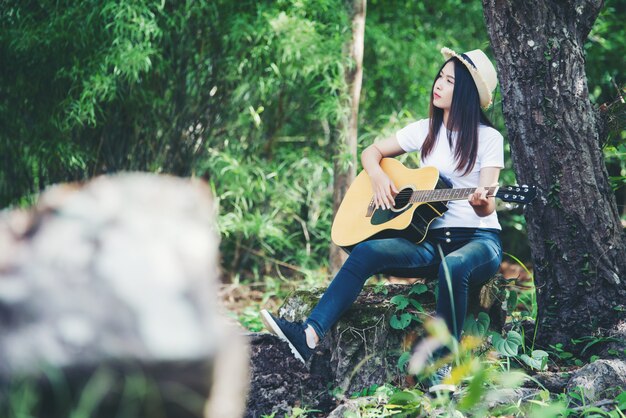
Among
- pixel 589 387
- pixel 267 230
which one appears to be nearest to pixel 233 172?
pixel 267 230

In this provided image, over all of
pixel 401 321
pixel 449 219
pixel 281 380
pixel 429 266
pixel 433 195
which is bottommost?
pixel 281 380

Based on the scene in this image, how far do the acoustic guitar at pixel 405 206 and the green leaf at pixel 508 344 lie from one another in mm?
475

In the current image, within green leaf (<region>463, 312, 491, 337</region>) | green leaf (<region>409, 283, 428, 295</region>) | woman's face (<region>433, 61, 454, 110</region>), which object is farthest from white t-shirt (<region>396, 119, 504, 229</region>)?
green leaf (<region>463, 312, 491, 337</region>)

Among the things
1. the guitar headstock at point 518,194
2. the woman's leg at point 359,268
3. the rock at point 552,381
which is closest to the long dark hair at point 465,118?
the guitar headstock at point 518,194

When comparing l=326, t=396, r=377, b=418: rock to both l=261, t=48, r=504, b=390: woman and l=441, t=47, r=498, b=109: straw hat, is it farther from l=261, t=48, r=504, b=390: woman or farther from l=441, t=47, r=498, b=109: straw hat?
l=441, t=47, r=498, b=109: straw hat

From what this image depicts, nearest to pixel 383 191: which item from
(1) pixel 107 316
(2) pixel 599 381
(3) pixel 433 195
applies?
(3) pixel 433 195

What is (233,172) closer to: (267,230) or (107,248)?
(267,230)

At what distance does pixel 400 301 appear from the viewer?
285cm

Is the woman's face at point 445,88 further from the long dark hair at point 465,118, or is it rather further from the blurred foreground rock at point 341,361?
the blurred foreground rock at point 341,361

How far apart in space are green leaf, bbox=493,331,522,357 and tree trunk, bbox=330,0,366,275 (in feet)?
7.59

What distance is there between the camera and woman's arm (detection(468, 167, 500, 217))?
2617 mm

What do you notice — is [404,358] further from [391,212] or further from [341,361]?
[391,212]

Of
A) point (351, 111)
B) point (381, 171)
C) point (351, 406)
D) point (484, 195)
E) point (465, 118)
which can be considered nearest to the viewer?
point (351, 406)

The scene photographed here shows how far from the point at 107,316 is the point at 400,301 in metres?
1.72
